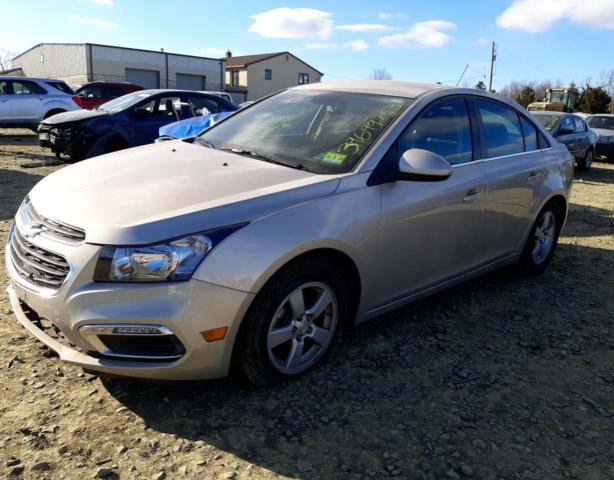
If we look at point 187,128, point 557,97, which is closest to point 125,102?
point 187,128

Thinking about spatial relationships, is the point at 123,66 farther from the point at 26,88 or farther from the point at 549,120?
the point at 549,120

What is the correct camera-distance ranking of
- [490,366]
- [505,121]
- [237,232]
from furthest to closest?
[505,121]
[490,366]
[237,232]

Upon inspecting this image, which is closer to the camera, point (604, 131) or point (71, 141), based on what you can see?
point (71, 141)

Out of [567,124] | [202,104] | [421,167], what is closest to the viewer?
[421,167]

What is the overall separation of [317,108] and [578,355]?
2.44 meters

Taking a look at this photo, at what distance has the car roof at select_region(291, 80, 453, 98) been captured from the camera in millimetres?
3697

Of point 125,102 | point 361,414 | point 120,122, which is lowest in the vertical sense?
point 361,414

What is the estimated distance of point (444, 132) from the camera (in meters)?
3.67

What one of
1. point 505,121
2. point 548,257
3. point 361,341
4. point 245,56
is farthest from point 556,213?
point 245,56

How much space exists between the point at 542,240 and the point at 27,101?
14568 millimetres

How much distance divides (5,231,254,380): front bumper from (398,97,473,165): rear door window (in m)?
1.53

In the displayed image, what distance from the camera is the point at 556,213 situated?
5.04 metres

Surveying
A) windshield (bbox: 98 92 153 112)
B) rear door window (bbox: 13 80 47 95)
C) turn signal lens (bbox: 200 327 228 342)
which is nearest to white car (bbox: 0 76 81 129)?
rear door window (bbox: 13 80 47 95)

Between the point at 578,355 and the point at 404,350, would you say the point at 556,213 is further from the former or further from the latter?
the point at 404,350
